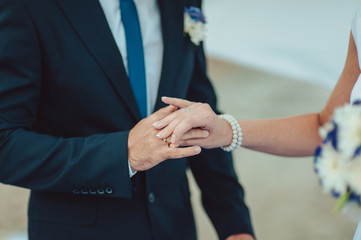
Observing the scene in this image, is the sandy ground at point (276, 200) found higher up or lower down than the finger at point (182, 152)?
lower down

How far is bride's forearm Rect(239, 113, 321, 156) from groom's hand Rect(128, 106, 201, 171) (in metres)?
0.36

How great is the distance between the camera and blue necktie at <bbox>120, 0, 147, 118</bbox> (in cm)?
123

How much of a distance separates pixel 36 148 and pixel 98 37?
364 mm

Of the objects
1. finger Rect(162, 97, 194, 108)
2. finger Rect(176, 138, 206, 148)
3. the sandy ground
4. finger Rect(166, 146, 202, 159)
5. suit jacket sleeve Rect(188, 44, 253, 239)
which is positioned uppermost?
finger Rect(162, 97, 194, 108)

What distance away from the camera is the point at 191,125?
1094 mm

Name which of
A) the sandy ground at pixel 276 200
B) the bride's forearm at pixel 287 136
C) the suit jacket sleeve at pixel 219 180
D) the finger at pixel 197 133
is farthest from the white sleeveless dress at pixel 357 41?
the sandy ground at pixel 276 200

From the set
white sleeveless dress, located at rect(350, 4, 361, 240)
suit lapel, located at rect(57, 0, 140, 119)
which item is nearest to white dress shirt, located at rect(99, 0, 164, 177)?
suit lapel, located at rect(57, 0, 140, 119)

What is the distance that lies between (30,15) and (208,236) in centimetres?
232

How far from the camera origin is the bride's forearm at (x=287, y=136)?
134 cm

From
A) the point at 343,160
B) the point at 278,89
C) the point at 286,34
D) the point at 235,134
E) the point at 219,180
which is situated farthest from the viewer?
the point at 278,89

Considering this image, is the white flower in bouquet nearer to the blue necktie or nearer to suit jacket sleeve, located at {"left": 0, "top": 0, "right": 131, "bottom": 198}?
suit jacket sleeve, located at {"left": 0, "top": 0, "right": 131, "bottom": 198}

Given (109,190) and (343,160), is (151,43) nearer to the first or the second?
(109,190)

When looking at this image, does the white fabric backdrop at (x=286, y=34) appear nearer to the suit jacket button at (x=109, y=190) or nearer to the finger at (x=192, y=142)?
the finger at (x=192, y=142)

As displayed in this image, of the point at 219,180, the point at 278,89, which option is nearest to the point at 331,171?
the point at 219,180
